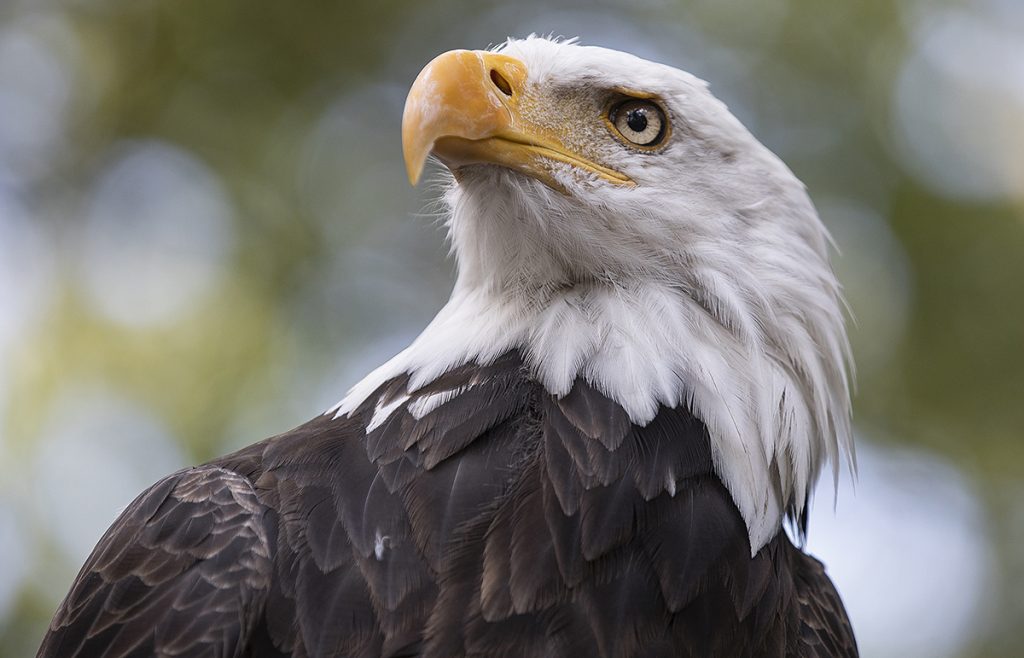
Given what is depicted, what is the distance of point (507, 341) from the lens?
112 inches

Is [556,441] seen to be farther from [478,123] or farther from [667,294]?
[478,123]

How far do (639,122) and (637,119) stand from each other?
0.01 meters

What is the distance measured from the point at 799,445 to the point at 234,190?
7.42 metres

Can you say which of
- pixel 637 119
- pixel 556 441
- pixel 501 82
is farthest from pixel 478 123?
pixel 556 441

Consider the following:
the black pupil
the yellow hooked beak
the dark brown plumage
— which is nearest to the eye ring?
the black pupil

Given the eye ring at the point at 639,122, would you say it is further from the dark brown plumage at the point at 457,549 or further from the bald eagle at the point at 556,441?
the dark brown plumage at the point at 457,549

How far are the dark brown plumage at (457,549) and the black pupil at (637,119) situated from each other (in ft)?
2.59

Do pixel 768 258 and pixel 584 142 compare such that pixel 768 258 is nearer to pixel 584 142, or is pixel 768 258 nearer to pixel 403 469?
pixel 584 142

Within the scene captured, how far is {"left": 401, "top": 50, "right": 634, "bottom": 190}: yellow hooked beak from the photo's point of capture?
8.70ft

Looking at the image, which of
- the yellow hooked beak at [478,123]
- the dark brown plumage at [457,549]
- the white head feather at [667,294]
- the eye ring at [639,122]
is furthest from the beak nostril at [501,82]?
the dark brown plumage at [457,549]

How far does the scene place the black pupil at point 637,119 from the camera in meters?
3.02

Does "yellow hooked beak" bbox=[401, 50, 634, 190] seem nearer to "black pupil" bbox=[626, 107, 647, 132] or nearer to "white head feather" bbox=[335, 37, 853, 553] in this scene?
"white head feather" bbox=[335, 37, 853, 553]

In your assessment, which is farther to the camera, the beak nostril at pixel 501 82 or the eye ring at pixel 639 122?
the eye ring at pixel 639 122

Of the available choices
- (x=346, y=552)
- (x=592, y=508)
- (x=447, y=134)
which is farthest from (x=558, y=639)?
(x=447, y=134)
